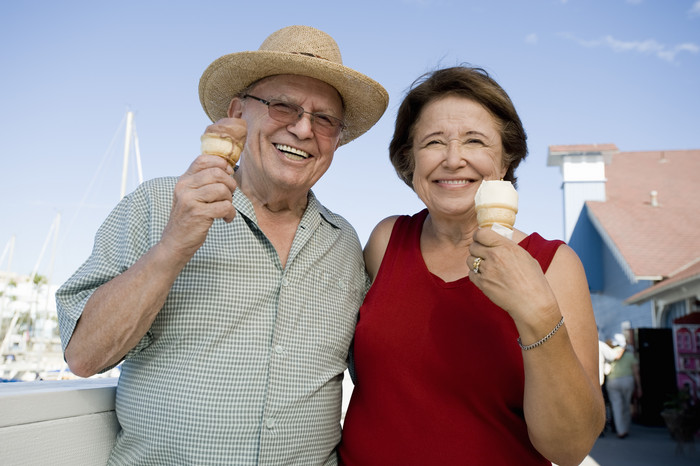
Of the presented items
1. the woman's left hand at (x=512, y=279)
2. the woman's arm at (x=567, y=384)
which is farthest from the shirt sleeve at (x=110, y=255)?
the woman's arm at (x=567, y=384)

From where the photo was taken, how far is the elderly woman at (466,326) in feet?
6.30

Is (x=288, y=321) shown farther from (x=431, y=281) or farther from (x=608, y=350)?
(x=608, y=350)

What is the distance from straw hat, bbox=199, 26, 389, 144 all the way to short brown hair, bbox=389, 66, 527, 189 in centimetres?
19

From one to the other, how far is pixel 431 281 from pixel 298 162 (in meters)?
0.82

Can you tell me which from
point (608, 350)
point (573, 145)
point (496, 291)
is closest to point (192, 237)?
point (496, 291)

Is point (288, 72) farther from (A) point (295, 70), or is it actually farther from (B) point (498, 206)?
(B) point (498, 206)

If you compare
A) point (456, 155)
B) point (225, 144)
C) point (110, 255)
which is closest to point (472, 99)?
point (456, 155)

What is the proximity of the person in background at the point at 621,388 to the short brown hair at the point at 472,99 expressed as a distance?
1038cm

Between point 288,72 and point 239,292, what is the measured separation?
1066 mm

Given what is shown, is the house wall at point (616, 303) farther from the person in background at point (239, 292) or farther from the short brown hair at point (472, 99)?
the person in background at point (239, 292)

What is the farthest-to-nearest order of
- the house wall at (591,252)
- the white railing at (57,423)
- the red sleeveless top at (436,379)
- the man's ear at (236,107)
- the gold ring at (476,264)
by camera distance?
the house wall at (591,252)
the man's ear at (236,107)
the red sleeveless top at (436,379)
the gold ring at (476,264)
the white railing at (57,423)

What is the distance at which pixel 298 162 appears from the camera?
2.62 m

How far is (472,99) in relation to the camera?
8.71ft

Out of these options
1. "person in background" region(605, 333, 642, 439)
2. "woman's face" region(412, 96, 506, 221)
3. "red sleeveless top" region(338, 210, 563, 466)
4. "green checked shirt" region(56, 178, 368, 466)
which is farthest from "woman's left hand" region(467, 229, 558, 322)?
"person in background" region(605, 333, 642, 439)
